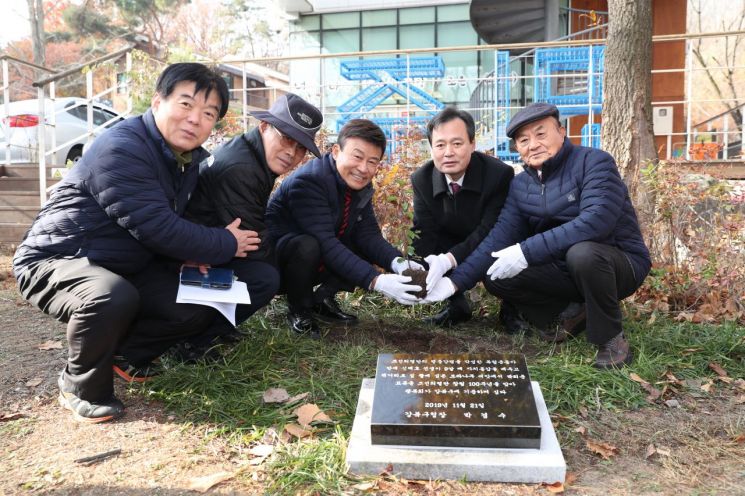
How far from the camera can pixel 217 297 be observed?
278cm

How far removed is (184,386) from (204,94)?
137 centimetres

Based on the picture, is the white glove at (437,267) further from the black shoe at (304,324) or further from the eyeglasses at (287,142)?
the eyeglasses at (287,142)

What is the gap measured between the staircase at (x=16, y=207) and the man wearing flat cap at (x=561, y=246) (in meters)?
5.77

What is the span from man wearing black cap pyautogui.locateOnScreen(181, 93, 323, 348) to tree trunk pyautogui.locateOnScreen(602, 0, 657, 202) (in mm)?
2750

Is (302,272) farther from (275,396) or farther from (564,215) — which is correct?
(564,215)

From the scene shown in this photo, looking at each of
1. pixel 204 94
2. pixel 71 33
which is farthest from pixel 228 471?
pixel 71 33

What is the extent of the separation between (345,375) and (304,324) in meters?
0.71

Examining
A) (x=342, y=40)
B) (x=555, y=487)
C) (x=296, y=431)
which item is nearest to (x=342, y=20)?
(x=342, y=40)

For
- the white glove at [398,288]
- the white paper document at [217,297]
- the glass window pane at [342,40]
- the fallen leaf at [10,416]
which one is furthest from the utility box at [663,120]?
the fallen leaf at [10,416]

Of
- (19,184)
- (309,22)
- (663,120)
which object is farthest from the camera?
(309,22)

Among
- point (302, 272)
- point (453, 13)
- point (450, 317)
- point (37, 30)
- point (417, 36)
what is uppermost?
point (37, 30)

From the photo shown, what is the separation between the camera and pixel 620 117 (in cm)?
468

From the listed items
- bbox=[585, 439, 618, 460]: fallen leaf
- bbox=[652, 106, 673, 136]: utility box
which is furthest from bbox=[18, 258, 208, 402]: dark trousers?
bbox=[652, 106, 673, 136]: utility box

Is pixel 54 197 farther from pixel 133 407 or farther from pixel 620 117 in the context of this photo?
pixel 620 117
